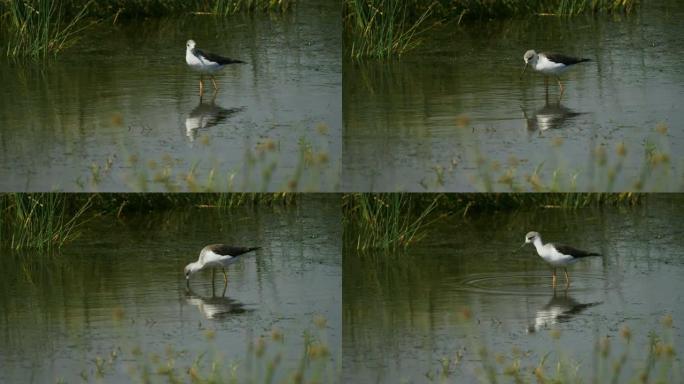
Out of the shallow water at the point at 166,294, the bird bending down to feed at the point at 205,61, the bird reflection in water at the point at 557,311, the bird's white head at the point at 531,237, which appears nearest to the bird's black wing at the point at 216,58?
the bird bending down to feed at the point at 205,61

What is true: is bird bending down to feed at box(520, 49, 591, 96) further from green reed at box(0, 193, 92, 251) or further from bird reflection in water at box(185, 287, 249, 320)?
green reed at box(0, 193, 92, 251)

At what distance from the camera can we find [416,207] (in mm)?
8906

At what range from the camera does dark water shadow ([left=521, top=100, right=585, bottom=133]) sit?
8492 millimetres

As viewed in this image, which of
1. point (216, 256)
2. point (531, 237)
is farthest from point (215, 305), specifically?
point (531, 237)

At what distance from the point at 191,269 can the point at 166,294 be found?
19 cm

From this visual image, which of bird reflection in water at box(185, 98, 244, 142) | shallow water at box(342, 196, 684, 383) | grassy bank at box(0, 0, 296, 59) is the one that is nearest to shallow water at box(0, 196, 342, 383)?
shallow water at box(342, 196, 684, 383)

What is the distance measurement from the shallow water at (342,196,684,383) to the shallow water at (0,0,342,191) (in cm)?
68

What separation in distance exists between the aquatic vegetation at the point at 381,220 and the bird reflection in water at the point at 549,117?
0.69 meters

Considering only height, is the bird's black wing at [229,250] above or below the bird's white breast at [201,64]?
below

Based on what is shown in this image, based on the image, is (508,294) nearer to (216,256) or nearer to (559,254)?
(559,254)

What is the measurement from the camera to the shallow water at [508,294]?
7980mm

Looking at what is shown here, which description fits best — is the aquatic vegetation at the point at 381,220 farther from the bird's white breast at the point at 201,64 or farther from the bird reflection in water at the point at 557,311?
the bird's white breast at the point at 201,64

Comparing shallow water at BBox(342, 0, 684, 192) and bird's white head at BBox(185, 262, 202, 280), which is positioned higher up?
shallow water at BBox(342, 0, 684, 192)

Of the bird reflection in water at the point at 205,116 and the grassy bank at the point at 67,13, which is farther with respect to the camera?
the grassy bank at the point at 67,13
